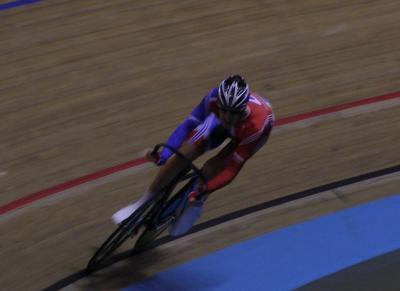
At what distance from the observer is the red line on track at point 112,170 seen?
15.4 ft

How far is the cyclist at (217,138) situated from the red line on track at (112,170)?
0.86m

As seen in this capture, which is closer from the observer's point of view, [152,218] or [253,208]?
[152,218]

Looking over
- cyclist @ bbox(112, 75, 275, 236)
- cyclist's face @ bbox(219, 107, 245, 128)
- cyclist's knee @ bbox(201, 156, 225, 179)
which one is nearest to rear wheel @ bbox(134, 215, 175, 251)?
cyclist @ bbox(112, 75, 275, 236)

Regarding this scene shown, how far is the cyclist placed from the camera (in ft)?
12.5

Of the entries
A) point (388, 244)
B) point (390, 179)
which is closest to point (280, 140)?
point (390, 179)

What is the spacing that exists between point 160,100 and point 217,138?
5.14 feet

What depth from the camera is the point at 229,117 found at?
151 inches

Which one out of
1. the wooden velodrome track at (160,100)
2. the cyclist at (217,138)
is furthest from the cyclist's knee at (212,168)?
the wooden velodrome track at (160,100)

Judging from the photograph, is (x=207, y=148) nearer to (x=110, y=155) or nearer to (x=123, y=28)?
(x=110, y=155)

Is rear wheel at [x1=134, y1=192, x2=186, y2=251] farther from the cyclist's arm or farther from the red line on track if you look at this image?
the red line on track

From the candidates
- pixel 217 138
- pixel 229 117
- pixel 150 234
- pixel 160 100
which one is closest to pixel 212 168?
pixel 217 138

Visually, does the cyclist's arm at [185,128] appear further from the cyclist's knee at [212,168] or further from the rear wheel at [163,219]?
the rear wheel at [163,219]

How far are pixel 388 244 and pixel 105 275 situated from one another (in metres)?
1.65

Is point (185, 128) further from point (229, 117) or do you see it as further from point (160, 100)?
point (160, 100)
